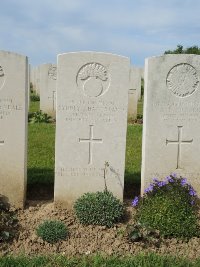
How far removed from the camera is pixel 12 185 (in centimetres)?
545

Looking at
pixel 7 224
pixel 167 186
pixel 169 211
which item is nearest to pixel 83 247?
pixel 7 224

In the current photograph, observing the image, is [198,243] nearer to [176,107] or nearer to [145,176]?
[145,176]

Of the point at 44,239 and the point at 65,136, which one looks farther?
the point at 65,136

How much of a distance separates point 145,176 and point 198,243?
1221mm

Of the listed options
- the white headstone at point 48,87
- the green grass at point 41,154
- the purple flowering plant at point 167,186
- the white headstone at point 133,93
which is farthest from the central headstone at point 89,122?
the white headstone at point 133,93

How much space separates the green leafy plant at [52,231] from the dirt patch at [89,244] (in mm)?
51

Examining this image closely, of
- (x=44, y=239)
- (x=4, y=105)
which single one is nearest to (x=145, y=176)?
(x=44, y=239)

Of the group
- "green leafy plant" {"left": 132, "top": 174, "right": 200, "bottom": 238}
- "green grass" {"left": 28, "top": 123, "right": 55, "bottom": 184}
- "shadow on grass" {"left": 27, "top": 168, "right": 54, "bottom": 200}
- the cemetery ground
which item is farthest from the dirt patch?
"green grass" {"left": 28, "top": 123, "right": 55, "bottom": 184}

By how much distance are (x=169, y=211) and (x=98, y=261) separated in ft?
3.53

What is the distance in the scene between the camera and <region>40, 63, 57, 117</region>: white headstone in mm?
12984

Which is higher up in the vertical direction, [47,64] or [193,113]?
[47,64]

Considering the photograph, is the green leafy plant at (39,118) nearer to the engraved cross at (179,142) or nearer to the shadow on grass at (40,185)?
the shadow on grass at (40,185)

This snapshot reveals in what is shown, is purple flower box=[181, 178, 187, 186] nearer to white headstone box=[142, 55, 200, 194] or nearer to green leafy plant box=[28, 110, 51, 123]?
white headstone box=[142, 55, 200, 194]

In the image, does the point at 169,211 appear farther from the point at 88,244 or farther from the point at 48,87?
the point at 48,87
